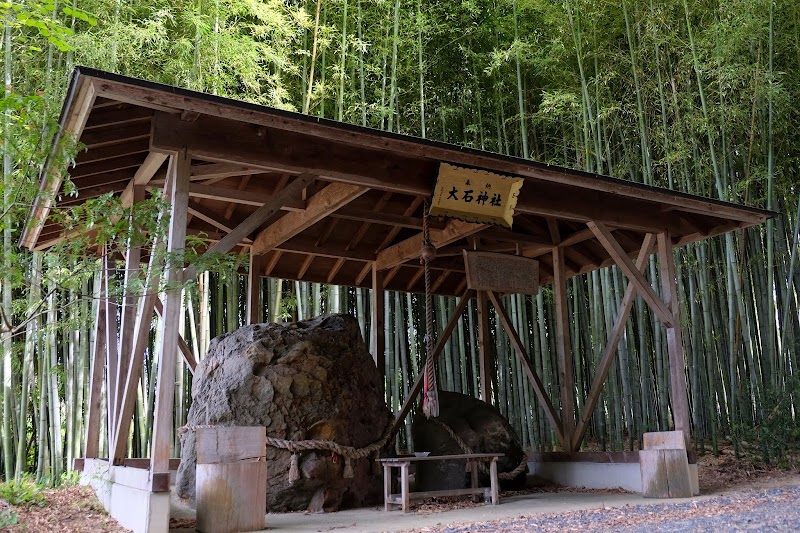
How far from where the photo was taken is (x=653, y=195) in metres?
5.93

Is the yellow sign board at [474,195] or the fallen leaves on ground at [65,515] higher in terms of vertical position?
the yellow sign board at [474,195]

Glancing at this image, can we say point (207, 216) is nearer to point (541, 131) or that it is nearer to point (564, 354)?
point (564, 354)

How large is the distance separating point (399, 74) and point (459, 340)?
11.1 feet

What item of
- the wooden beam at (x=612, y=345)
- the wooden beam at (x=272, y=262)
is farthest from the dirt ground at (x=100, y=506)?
the wooden beam at (x=272, y=262)

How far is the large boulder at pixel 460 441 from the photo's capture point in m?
6.16

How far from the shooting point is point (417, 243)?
7.02m

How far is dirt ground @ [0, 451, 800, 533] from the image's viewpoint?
4.21 m

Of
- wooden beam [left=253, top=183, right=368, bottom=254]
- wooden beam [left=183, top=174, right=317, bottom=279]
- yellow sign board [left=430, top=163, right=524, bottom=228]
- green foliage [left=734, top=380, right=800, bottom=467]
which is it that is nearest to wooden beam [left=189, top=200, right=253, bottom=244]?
wooden beam [left=253, top=183, right=368, bottom=254]

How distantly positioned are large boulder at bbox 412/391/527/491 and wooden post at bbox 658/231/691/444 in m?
1.47

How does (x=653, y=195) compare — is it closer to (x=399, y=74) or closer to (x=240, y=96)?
(x=399, y=74)

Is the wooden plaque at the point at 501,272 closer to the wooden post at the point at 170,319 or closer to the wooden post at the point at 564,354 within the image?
the wooden post at the point at 564,354

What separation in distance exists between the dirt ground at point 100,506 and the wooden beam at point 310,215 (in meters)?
2.41

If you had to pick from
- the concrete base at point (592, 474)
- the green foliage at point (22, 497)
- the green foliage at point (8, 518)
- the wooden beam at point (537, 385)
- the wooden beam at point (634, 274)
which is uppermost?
the wooden beam at point (634, 274)

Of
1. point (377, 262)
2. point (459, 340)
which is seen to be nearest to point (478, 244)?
point (377, 262)
